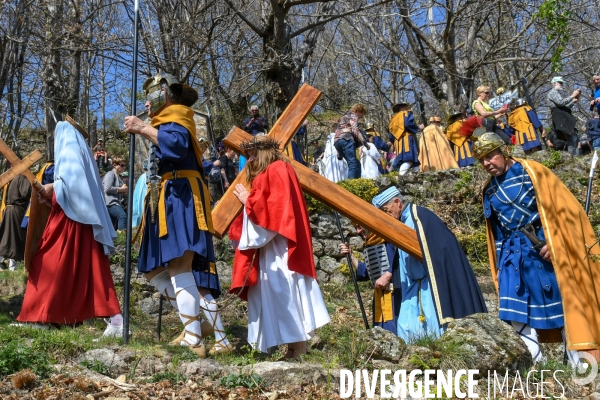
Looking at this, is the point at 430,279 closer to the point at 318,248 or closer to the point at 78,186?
the point at 78,186

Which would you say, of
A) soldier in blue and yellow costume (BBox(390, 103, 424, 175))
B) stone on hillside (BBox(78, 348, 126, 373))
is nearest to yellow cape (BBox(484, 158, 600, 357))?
stone on hillside (BBox(78, 348, 126, 373))

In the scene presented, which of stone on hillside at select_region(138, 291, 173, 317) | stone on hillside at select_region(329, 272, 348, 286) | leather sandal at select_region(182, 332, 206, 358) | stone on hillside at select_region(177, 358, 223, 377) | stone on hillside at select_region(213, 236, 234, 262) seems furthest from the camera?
stone on hillside at select_region(329, 272, 348, 286)

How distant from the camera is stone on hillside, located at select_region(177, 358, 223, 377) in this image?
4711 mm

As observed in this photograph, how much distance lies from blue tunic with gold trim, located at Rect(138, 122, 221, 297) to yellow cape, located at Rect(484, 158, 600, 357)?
8.70 feet

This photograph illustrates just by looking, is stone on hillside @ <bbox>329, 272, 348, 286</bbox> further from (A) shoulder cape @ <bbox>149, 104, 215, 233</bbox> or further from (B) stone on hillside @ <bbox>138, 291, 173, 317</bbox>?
(A) shoulder cape @ <bbox>149, 104, 215, 233</bbox>

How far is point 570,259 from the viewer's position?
5.96 meters

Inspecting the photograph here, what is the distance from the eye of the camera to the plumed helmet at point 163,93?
20.3 ft

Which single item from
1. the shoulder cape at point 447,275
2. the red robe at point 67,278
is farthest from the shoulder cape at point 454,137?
the red robe at point 67,278

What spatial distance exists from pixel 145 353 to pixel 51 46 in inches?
303

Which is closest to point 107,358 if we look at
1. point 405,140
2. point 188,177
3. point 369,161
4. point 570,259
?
point 188,177

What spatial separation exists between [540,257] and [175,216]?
288cm

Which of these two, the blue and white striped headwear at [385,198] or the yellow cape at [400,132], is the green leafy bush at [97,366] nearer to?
the blue and white striped headwear at [385,198]

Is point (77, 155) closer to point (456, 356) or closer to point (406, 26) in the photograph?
point (456, 356)

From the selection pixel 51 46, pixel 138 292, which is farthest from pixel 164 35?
pixel 138 292
